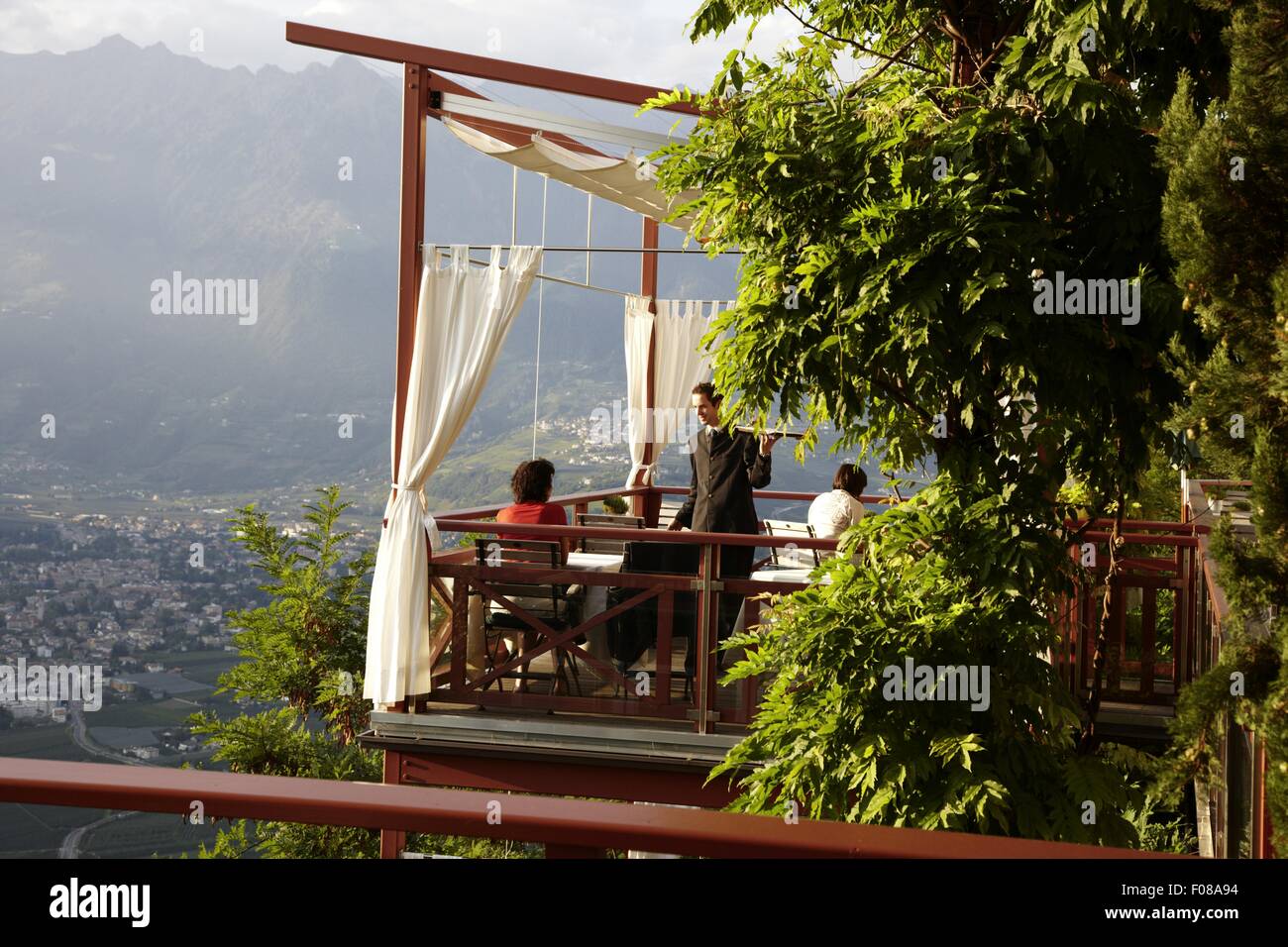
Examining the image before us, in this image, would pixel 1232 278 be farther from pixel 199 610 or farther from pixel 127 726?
pixel 199 610

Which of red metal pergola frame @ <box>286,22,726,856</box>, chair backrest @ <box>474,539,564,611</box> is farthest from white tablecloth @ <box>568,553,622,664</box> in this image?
red metal pergola frame @ <box>286,22,726,856</box>

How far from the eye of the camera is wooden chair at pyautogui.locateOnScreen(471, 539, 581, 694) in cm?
607

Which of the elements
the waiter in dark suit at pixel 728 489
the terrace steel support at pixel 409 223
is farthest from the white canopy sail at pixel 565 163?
the waiter in dark suit at pixel 728 489

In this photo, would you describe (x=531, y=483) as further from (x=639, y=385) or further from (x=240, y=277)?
(x=240, y=277)

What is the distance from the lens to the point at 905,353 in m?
3.58

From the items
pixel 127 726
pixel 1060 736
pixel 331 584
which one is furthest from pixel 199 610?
pixel 1060 736

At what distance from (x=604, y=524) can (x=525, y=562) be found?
204 cm

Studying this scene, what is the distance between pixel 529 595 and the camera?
6.08 meters

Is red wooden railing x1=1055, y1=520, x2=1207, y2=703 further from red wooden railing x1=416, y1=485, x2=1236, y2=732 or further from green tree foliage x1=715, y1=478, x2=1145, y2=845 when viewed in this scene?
green tree foliage x1=715, y1=478, x2=1145, y2=845

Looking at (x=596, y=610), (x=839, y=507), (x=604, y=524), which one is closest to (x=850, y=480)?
(x=839, y=507)

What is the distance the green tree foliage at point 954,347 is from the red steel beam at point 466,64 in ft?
8.44

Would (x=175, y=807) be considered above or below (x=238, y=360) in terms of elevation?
below
